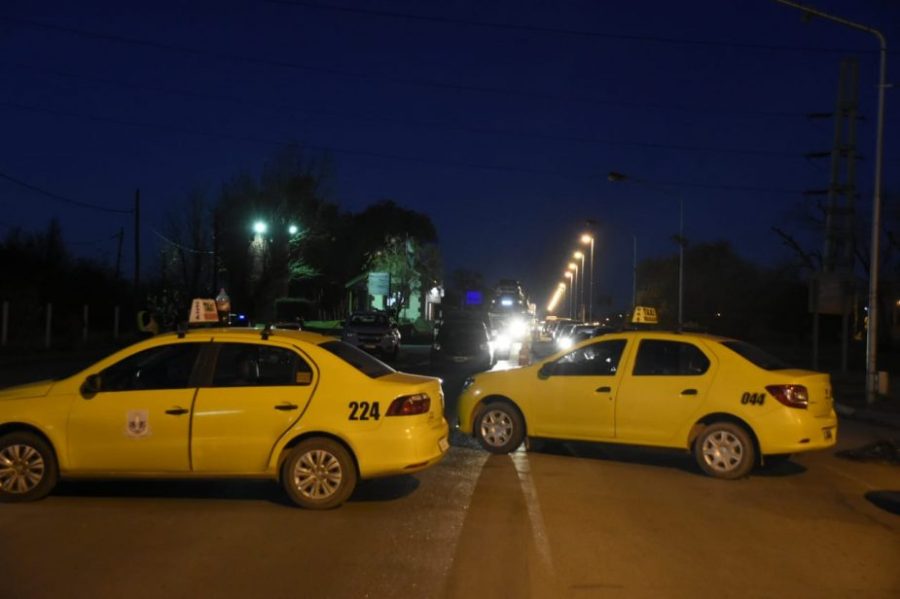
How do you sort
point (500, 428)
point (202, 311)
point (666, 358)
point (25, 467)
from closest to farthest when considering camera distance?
point (25, 467) < point (666, 358) < point (500, 428) < point (202, 311)

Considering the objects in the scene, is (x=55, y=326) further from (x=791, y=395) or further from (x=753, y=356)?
(x=791, y=395)

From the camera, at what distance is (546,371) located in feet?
39.5

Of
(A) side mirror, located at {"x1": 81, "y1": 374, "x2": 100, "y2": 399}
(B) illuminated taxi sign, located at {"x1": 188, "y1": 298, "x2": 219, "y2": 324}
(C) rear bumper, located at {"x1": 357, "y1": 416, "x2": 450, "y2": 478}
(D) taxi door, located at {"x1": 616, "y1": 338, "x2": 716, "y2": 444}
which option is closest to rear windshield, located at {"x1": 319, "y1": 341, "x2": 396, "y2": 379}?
(C) rear bumper, located at {"x1": 357, "y1": 416, "x2": 450, "y2": 478}

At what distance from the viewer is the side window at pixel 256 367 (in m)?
8.77

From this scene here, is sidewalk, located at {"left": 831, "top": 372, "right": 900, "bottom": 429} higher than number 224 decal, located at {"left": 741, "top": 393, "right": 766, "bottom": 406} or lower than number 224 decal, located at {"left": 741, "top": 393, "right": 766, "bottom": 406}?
lower

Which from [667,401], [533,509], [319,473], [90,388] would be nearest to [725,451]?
[667,401]

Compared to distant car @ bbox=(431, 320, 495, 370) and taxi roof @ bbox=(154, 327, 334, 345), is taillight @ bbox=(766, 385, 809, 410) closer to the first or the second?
taxi roof @ bbox=(154, 327, 334, 345)

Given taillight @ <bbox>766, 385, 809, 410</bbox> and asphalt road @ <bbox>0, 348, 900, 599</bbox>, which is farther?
taillight @ <bbox>766, 385, 809, 410</bbox>

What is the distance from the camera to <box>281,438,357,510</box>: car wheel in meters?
8.56

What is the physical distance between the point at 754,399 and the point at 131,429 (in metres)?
6.75

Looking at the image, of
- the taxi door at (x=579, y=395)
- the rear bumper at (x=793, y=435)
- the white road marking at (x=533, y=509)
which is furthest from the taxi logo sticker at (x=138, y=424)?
the rear bumper at (x=793, y=435)

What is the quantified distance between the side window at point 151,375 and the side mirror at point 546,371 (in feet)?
15.7

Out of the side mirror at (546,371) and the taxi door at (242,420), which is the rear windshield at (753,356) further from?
the taxi door at (242,420)

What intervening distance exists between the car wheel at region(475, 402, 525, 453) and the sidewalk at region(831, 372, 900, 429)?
30.6 ft
